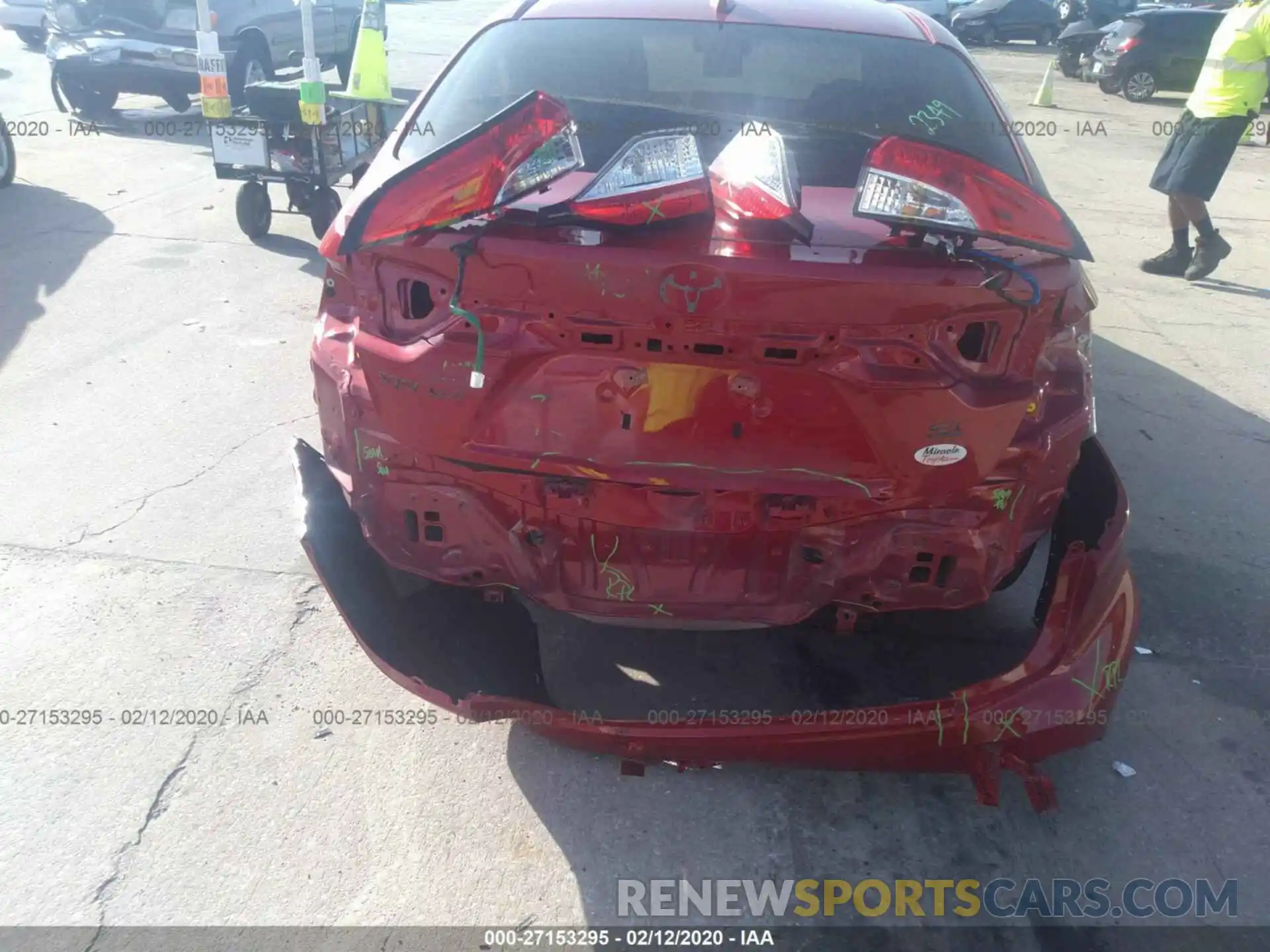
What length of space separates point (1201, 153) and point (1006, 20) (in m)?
20.5

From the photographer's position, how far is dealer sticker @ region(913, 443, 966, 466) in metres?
2.14

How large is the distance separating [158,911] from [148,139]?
10598mm

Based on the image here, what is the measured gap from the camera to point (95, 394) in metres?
4.63

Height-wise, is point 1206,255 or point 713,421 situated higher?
point 713,421

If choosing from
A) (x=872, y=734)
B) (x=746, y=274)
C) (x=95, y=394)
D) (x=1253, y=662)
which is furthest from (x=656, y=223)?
(x=95, y=394)

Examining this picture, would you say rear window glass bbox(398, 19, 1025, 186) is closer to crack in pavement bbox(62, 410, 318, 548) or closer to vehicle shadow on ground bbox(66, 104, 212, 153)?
crack in pavement bbox(62, 410, 318, 548)

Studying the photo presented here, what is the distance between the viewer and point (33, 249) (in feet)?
21.9

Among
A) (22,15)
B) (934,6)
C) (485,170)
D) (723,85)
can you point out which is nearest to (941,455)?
(485,170)

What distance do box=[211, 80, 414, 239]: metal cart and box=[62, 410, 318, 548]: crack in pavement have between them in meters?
2.61

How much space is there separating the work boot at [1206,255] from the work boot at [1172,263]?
0.07m

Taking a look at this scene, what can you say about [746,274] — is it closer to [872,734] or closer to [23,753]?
[872,734]

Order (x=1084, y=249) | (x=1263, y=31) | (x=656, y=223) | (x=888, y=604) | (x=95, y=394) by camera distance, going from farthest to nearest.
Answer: (x=1263, y=31) → (x=95, y=394) → (x=888, y=604) → (x=656, y=223) → (x=1084, y=249)

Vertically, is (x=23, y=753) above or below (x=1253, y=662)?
below

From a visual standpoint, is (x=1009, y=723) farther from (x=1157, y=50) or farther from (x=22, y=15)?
(x=22, y=15)
